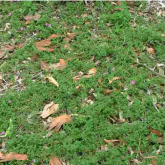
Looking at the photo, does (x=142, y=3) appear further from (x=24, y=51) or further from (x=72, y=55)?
(x=24, y=51)

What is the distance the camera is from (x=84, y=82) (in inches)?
149

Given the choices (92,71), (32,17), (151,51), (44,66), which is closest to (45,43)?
(44,66)

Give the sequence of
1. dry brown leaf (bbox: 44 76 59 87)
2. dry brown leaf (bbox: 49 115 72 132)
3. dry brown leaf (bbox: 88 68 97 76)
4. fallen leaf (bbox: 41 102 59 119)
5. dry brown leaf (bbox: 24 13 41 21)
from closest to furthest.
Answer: dry brown leaf (bbox: 49 115 72 132) < fallen leaf (bbox: 41 102 59 119) < dry brown leaf (bbox: 44 76 59 87) < dry brown leaf (bbox: 88 68 97 76) < dry brown leaf (bbox: 24 13 41 21)

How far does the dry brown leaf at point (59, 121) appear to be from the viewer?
3.37 metres

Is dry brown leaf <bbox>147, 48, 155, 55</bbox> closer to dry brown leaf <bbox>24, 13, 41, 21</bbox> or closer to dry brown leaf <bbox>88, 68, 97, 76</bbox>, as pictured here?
dry brown leaf <bbox>88, 68, 97, 76</bbox>

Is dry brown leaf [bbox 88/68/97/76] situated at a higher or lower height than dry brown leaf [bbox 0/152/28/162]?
higher

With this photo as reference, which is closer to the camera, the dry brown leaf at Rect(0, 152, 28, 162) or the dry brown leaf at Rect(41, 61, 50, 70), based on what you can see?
the dry brown leaf at Rect(0, 152, 28, 162)

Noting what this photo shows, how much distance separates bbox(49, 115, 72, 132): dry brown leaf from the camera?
11.1ft

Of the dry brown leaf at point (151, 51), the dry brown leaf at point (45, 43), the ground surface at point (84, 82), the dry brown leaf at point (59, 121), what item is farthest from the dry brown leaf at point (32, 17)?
the dry brown leaf at point (59, 121)

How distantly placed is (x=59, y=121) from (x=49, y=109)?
0.24m

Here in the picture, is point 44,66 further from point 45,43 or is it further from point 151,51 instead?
point 151,51

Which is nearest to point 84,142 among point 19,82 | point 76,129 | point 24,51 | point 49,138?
point 76,129

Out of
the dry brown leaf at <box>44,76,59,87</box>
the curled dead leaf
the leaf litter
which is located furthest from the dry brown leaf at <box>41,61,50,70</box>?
the curled dead leaf

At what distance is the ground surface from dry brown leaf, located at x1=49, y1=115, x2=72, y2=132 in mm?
13
